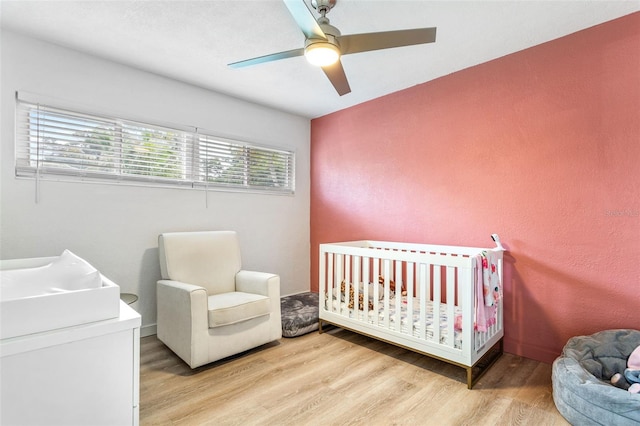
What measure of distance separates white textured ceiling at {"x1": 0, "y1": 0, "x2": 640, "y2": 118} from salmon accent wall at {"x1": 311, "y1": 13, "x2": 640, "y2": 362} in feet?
0.72

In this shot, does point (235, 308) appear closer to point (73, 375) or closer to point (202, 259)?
point (202, 259)

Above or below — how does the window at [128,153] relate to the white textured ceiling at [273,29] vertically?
below

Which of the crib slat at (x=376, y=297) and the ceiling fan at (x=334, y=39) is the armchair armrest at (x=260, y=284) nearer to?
the crib slat at (x=376, y=297)

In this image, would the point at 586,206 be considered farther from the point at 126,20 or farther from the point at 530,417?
the point at 126,20

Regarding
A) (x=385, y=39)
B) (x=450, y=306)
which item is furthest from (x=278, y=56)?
(x=450, y=306)

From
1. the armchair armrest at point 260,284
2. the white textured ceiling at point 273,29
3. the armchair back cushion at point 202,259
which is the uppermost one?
the white textured ceiling at point 273,29

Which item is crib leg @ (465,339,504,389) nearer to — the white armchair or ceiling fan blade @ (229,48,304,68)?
the white armchair

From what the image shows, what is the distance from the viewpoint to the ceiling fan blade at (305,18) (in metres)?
1.35

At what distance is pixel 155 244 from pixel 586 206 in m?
3.36

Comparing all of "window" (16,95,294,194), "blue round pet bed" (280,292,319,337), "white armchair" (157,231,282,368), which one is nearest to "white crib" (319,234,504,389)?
"blue round pet bed" (280,292,319,337)

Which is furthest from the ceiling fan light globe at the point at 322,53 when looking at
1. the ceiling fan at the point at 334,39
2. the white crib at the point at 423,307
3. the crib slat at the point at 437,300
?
the crib slat at the point at 437,300

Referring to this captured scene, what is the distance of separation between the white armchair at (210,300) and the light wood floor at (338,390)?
16 cm

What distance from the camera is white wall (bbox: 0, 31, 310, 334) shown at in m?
2.17

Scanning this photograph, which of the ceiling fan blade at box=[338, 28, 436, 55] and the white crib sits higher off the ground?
the ceiling fan blade at box=[338, 28, 436, 55]
